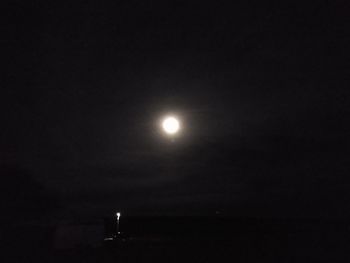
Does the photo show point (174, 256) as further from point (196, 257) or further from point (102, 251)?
point (102, 251)

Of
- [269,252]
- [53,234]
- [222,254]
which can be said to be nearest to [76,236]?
[53,234]

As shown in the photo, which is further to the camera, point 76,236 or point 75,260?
point 76,236

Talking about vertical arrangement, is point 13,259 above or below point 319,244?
below

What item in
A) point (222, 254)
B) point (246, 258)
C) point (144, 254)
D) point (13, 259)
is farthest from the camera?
point (222, 254)

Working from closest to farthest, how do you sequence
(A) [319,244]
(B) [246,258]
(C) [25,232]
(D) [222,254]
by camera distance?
(C) [25,232] < (B) [246,258] < (D) [222,254] < (A) [319,244]

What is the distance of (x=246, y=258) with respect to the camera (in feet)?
127

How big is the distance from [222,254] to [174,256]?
7.90 m

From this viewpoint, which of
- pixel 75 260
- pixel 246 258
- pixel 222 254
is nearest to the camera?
pixel 75 260

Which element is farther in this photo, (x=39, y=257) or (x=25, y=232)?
(x=25, y=232)

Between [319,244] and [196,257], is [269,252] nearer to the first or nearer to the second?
[196,257]

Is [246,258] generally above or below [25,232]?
below

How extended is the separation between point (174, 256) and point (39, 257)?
1492cm

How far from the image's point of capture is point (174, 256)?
37.1 m

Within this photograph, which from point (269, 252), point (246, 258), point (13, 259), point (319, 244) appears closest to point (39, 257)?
point (13, 259)
